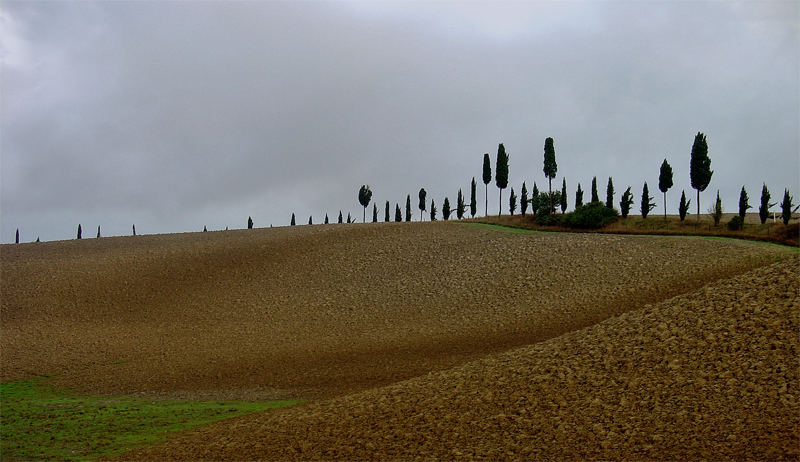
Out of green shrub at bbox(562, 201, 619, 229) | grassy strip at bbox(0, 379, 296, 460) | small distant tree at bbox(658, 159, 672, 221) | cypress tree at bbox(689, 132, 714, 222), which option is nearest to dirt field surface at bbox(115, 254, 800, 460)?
grassy strip at bbox(0, 379, 296, 460)

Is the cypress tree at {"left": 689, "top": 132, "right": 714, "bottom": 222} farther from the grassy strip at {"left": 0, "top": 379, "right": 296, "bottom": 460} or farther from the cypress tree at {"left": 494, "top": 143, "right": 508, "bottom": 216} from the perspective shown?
the grassy strip at {"left": 0, "top": 379, "right": 296, "bottom": 460}

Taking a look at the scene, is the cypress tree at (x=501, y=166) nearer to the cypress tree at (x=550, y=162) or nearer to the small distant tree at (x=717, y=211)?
the cypress tree at (x=550, y=162)

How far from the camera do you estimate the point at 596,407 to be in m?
14.6

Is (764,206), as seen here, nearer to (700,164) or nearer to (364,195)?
(700,164)

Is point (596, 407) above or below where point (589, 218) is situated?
below

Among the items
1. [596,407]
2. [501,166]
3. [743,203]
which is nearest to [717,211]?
[743,203]

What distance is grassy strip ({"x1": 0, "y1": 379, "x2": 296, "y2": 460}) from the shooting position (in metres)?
15.7

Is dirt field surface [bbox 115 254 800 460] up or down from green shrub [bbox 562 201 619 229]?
down

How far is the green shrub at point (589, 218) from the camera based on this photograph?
5812 centimetres

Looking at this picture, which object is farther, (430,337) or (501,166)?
(501,166)

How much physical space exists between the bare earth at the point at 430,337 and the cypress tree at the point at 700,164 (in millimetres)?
19138

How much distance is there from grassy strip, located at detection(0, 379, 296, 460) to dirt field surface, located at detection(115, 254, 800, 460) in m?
1.43

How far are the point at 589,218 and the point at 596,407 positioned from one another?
151 ft

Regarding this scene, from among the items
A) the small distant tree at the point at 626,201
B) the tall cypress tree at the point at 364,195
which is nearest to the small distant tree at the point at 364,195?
the tall cypress tree at the point at 364,195
